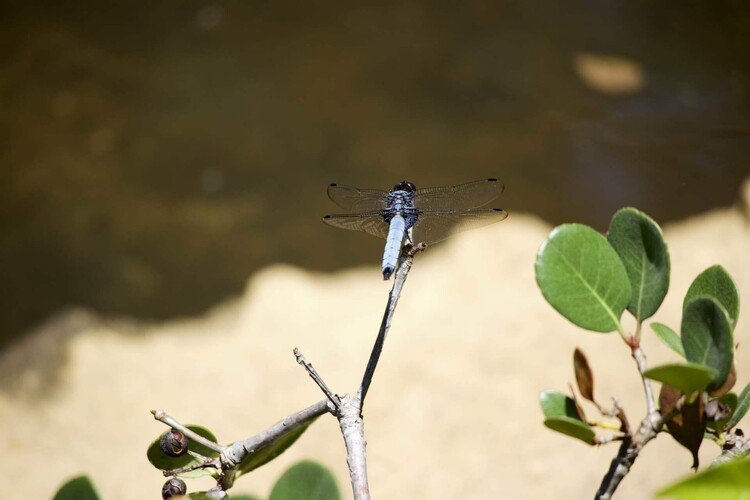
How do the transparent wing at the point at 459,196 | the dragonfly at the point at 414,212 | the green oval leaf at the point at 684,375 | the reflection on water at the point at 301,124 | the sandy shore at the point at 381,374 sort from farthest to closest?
the reflection on water at the point at 301,124
the sandy shore at the point at 381,374
the transparent wing at the point at 459,196
the dragonfly at the point at 414,212
the green oval leaf at the point at 684,375

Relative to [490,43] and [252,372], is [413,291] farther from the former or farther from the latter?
[490,43]

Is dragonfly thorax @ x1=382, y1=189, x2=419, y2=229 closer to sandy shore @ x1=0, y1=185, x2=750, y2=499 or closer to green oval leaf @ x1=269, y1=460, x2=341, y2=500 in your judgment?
green oval leaf @ x1=269, y1=460, x2=341, y2=500

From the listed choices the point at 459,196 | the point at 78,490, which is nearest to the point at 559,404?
the point at 78,490

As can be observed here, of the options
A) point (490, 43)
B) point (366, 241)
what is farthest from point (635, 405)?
point (490, 43)

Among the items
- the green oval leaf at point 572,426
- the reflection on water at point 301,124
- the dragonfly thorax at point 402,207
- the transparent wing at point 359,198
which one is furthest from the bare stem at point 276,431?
the reflection on water at point 301,124

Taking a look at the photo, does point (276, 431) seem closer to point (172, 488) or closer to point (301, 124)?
point (172, 488)

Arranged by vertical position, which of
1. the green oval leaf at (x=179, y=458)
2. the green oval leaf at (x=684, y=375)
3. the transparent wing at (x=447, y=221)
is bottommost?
the green oval leaf at (x=684, y=375)

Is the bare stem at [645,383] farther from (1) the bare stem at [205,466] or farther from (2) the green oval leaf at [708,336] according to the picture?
(1) the bare stem at [205,466]
